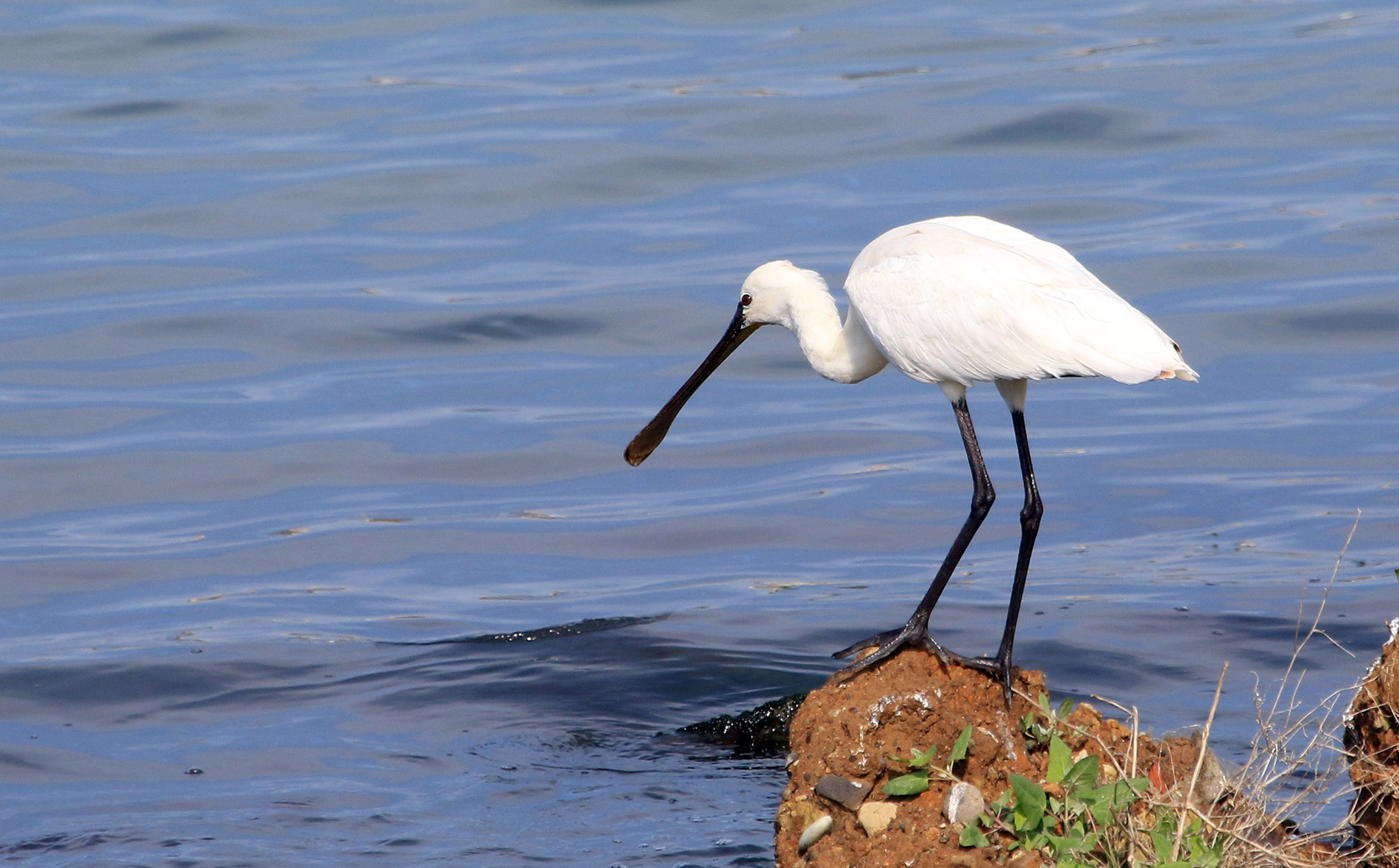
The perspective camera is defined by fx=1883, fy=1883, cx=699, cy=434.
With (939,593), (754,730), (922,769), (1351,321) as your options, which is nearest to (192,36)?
(1351,321)

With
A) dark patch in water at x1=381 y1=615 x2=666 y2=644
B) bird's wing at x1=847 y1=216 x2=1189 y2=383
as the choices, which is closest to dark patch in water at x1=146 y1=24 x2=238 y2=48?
dark patch in water at x1=381 y1=615 x2=666 y2=644

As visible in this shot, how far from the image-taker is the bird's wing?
6578mm

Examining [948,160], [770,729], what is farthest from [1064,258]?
[948,160]

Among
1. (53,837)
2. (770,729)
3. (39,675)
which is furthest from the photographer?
(39,675)

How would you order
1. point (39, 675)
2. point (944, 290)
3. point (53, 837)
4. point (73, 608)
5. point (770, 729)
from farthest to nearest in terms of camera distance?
point (73, 608) < point (39, 675) < point (770, 729) < point (53, 837) < point (944, 290)

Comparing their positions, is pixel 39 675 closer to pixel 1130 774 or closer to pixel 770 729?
pixel 770 729

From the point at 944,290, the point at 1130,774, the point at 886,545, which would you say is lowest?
the point at 886,545

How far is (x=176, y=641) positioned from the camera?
36.3 feet

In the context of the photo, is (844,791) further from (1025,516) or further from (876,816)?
(1025,516)

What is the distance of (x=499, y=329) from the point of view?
18.1 m

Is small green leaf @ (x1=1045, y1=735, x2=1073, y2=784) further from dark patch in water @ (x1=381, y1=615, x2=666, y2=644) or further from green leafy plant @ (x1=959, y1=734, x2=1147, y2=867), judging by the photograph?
dark patch in water @ (x1=381, y1=615, x2=666, y2=644)

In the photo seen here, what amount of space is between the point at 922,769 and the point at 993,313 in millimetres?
1766

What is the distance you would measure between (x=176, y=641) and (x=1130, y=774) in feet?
22.4

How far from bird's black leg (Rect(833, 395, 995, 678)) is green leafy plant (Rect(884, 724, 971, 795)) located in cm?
42
